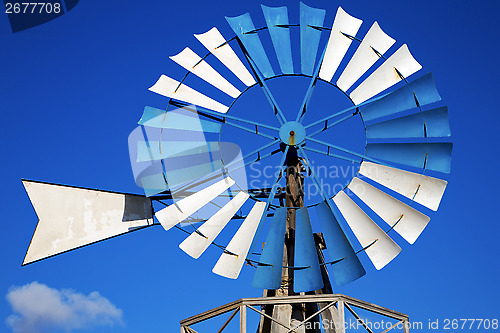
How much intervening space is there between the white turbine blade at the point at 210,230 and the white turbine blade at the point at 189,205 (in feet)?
0.77

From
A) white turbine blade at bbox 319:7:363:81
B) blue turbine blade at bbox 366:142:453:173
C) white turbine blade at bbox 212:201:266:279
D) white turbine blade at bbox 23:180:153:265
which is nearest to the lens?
white turbine blade at bbox 212:201:266:279

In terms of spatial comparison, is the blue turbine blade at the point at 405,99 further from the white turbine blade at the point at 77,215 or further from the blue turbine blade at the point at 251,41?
the white turbine blade at the point at 77,215

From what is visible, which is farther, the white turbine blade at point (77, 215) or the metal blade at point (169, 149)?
the white turbine blade at point (77, 215)

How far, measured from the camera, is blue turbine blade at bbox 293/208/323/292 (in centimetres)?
890

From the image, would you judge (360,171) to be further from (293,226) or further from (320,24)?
(320,24)

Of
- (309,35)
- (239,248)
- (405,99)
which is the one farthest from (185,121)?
(405,99)

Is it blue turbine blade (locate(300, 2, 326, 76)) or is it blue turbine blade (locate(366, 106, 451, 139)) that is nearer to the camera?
blue turbine blade (locate(366, 106, 451, 139))

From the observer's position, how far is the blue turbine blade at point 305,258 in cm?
890

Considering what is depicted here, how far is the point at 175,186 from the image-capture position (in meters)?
9.73

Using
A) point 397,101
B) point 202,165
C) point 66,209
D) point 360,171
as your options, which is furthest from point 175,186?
point 397,101

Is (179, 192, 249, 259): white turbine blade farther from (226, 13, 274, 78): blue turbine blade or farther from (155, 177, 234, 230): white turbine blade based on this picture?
(226, 13, 274, 78): blue turbine blade

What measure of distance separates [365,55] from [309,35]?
2.66 feet

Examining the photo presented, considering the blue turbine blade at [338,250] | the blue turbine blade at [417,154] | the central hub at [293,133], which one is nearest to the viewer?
the blue turbine blade at [338,250]

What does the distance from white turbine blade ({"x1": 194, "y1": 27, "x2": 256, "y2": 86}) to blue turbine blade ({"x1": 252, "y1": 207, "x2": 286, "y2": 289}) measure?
1.92 meters
